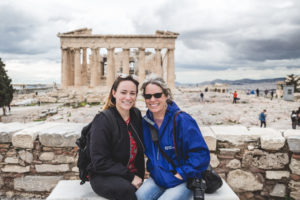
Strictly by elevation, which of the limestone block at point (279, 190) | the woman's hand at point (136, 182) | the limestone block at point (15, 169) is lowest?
the limestone block at point (279, 190)

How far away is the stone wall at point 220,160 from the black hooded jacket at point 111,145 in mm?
1486

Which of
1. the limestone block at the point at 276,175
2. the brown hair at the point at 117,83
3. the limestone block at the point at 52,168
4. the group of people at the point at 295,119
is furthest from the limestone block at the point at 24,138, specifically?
the group of people at the point at 295,119

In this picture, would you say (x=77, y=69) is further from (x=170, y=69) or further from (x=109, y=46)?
(x=170, y=69)

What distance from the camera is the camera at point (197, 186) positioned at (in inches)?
97.0

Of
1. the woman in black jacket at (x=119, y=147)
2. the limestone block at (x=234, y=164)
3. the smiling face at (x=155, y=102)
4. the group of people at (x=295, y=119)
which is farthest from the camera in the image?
the group of people at (x=295, y=119)

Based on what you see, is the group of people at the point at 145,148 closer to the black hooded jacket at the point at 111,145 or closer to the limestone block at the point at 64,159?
the black hooded jacket at the point at 111,145

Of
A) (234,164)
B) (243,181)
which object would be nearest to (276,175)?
(243,181)

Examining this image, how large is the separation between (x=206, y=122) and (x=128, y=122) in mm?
12182

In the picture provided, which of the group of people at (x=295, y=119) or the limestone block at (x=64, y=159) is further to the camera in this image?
the group of people at (x=295, y=119)

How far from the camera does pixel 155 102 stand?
281 centimetres

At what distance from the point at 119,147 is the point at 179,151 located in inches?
28.0

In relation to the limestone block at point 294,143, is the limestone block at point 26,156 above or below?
below

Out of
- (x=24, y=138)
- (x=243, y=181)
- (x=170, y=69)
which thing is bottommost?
(x=243, y=181)

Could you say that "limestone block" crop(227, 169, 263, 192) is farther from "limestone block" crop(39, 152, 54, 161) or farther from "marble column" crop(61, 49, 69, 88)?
"marble column" crop(61, 49, 69, 88)
